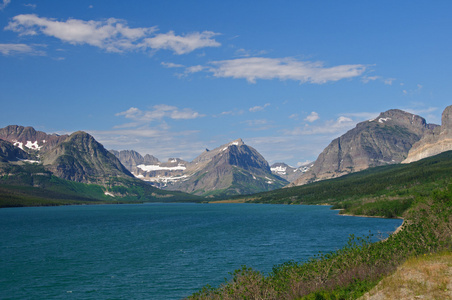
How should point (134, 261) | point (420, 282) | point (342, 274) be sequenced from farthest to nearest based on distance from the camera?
point (134, 261) → point (342, 274) → point (420, 282)

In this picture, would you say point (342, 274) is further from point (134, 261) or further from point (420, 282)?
point (134, 261)

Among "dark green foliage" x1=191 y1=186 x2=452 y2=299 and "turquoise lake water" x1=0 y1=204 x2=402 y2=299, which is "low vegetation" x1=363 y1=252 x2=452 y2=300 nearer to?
"dark green foliage" x1=191 y1=186 x2=452 y2=299

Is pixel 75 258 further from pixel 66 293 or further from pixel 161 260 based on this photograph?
pixel 66 293

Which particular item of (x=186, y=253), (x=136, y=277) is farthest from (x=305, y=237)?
A: (x=136, y=277)

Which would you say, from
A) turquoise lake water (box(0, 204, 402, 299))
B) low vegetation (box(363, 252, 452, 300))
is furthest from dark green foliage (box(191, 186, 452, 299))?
turquoise lake water (box(0, 204, 402, 299))

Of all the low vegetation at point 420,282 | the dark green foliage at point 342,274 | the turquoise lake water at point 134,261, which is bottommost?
the turquoise lake water at point 134,261

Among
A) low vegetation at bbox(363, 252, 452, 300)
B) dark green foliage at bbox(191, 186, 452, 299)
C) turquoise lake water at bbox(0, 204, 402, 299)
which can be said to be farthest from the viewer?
turquoise lake water at bbox(0, 204, 402, 299)

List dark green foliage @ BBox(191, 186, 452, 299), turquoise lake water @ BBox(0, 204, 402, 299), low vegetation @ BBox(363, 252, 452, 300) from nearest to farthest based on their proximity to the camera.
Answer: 1. low vegetation @ BBox(363, 252, 452, 300)
2. dark green foliage @ BBox(191, 186, 452, 299)
3. turquoise lake water @ BBox(0, 204, 402, 299)

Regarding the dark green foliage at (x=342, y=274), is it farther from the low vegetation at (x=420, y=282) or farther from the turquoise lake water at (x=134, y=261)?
the turquoise lake water at (x=134, y=261)

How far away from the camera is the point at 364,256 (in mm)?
45344

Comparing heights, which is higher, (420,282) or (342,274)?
(420,282)

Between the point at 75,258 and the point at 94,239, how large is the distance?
39.1 meters

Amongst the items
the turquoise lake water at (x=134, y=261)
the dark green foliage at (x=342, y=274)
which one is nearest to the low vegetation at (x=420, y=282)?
the dark green foliage at (x=342, y=274)

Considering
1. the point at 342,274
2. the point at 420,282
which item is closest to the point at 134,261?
the point at 342,274
